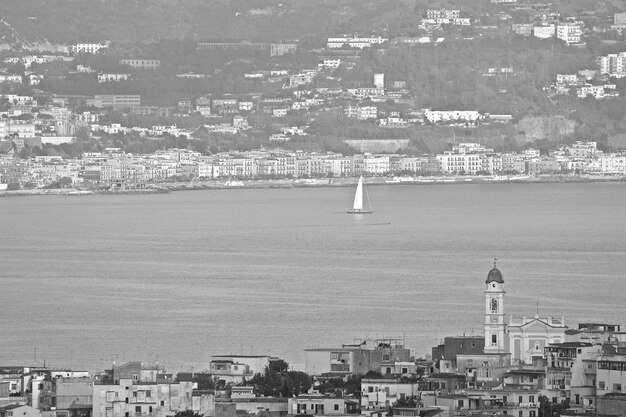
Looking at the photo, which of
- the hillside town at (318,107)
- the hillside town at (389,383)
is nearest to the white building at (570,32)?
the hillside town at (318,107)

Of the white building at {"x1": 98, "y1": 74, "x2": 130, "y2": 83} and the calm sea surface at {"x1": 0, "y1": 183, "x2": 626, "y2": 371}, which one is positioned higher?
the white building at {"x1": 98, "y1": 74, "x2": 130, "y2": 83}

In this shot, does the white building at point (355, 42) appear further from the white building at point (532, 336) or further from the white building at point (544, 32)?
the white building at point (532, 336)

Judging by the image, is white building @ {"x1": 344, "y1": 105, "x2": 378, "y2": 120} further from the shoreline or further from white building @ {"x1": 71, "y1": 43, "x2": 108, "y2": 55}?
white building @ {"x1": 71, "y1": 43, "x2": 108, "y2": 55}

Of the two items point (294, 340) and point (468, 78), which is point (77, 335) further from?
point (468, 78)

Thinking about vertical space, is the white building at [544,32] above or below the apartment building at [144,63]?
above

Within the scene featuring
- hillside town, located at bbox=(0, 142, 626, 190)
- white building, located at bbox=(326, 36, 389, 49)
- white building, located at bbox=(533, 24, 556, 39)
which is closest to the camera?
hillside town, located at bbox=(0, 142, 626, 190)

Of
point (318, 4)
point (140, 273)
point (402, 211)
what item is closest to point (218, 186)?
point (402, 211)

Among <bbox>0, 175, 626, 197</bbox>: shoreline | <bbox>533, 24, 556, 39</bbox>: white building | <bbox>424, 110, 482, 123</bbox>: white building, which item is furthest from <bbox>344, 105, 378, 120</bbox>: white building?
<bbox>533, 24, 556, 39</bbox>: white building

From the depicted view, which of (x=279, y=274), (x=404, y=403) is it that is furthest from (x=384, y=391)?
(x=279, y=274)
